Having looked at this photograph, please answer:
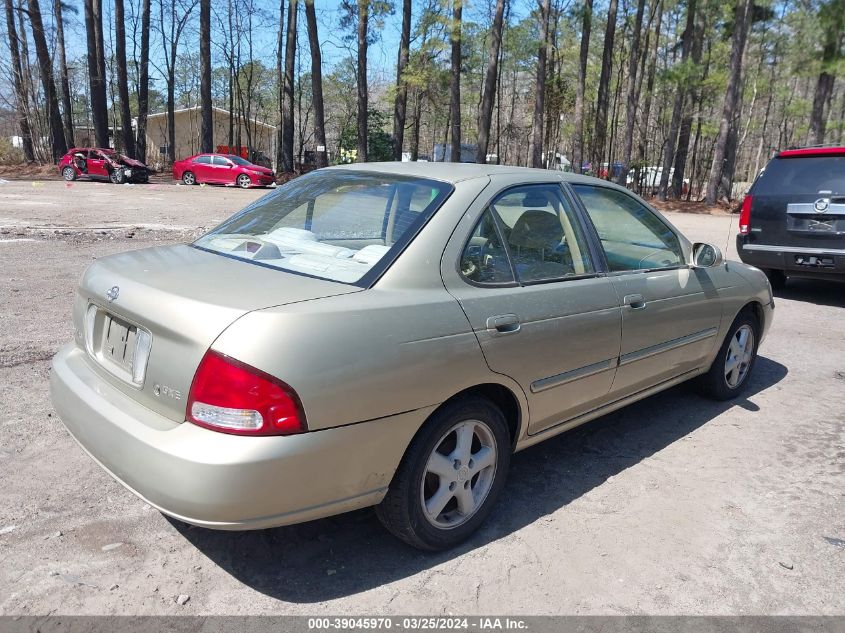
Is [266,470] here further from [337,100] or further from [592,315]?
[337,100]

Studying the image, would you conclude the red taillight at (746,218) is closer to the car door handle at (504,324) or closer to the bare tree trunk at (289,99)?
the car door handle at (504,324)

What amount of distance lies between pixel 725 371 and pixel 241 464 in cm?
383

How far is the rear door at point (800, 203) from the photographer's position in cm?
782

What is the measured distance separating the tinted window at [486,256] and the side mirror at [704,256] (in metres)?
1.75

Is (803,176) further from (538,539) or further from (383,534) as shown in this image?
(383,534)

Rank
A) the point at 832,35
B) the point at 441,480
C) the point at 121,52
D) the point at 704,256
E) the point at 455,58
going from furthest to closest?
the point at 121,52, the point at 455,58, the point at 832,35, the point at 704,256, the point at 441,480

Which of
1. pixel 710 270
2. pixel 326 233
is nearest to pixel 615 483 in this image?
pixel 710 270

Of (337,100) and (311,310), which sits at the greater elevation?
(337,100)

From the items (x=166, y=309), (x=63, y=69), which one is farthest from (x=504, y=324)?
(x=63, y=69)

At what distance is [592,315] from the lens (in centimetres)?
339

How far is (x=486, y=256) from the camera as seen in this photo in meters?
3.06

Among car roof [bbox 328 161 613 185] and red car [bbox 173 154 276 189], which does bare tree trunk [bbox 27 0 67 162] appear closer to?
red car [bbox 173 154 276 189]

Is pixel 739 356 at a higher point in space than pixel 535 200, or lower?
lower

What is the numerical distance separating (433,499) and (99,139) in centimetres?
3622
